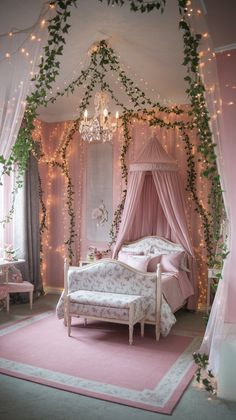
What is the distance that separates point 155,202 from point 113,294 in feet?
7.07

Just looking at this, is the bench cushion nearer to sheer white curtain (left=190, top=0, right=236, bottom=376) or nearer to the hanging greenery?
sheer white curtain (left=190, top=0, right=236, bottom=376)

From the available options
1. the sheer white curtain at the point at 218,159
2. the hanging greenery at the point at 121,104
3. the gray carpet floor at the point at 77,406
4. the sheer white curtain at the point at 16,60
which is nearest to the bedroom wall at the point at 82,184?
Result: the hanging greenery at the point at 121,104

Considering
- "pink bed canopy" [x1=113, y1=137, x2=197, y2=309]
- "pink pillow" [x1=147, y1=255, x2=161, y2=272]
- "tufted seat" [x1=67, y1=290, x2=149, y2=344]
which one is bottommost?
"tufted seat" [x1=67, y1=290, x2=149, y2=344]

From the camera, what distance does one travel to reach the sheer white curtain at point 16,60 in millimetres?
3303

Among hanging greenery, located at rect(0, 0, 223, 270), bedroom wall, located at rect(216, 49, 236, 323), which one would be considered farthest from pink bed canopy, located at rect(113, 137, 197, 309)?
bedroom wall, located at rect(216, 49, 236, 323)

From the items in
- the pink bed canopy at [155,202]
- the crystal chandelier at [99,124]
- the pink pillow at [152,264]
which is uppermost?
the crystal chandelier at [99,124]

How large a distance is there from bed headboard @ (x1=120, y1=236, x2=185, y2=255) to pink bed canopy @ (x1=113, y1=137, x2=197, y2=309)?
104 mm

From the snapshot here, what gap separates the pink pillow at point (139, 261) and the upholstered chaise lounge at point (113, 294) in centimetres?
94

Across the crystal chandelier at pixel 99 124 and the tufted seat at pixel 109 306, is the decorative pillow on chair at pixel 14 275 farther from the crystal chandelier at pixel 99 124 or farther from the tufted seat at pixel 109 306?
the crystal chandelier at pixel 99 124

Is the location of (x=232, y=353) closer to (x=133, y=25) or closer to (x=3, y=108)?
(x=3, y=108)

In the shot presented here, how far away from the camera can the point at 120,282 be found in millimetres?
5094

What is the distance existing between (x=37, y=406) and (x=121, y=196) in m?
4.43

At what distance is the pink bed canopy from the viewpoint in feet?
20.4

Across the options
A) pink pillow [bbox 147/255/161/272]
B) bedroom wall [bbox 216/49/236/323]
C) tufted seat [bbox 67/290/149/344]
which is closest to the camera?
bedroom wall [bbox 216/49/236/323]
